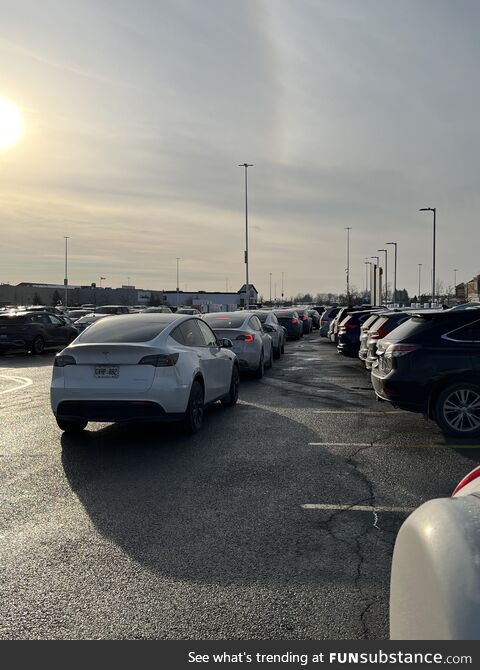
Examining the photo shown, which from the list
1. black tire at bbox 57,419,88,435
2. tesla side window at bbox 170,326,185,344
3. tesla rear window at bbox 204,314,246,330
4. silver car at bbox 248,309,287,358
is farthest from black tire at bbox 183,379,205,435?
silver car at bbox 248,309,287,358

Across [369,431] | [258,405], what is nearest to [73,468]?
[369,431]

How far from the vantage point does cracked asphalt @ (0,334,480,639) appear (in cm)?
352

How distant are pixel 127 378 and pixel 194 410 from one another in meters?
1.18

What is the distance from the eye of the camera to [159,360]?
7.95 metres

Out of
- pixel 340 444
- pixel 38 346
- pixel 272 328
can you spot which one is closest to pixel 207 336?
pixel 340 444

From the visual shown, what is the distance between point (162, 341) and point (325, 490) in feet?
10.6

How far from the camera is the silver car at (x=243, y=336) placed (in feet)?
48.7

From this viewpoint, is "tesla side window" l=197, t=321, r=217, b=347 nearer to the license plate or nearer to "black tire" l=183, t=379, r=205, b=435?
"black tire" l=183, t=379, r=205, b=435

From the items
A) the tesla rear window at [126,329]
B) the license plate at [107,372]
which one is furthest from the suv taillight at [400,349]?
the license plate at [107,372]

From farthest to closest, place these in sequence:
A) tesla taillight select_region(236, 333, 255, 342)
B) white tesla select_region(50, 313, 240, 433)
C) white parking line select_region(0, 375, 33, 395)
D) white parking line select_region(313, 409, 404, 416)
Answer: tesla taillight select_region(236, 333, 255, 342)
white parking line select_region(0, 375, 33, 395)
white parking line select_region(313, 409, 404, 416)
white tesla select_region(50, 313, 240, 433)

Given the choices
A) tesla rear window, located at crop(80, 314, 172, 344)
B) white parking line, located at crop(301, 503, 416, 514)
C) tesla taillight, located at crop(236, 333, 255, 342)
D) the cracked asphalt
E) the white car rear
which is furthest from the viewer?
tesla taillight, located at crop(236, 333, 255, 342)

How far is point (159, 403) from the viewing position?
782 centimetres

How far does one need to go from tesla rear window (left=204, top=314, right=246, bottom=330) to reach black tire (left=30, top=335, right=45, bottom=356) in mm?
11048

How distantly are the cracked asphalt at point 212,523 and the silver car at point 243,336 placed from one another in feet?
16.0
